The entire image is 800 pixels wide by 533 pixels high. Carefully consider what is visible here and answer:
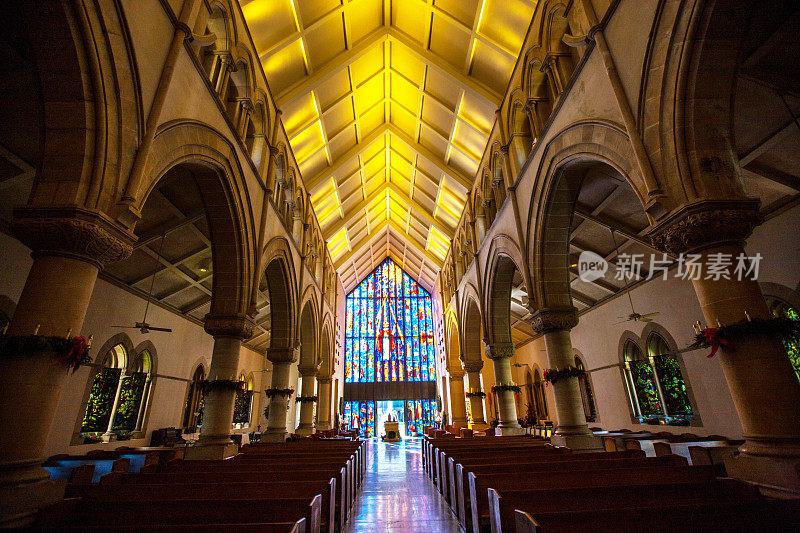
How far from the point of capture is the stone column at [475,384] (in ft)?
47.3

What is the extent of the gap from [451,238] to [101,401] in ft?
45.0

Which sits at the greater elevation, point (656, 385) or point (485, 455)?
point (656, 385)

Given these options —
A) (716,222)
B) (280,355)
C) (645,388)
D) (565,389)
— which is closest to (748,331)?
(716,222)

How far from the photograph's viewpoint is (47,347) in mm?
3225

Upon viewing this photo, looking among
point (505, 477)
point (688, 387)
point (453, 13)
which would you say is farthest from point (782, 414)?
point (453, 13)

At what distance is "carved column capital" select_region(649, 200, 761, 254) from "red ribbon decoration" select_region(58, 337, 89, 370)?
5.96 m

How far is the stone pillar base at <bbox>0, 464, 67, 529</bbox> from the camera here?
2.82 meters

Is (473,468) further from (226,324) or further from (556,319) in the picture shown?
(226,324)

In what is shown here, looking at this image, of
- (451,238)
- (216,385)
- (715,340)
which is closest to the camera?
(715,340)

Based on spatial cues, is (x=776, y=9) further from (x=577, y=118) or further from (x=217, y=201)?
(x=217, y=201)

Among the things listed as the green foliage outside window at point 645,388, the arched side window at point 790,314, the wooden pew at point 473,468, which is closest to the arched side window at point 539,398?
the green foliage outside window at point 645,388

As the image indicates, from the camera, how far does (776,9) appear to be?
4.57m

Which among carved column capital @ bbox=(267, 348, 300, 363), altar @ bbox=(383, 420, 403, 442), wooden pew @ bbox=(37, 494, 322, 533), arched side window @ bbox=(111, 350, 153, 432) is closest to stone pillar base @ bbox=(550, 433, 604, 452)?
wooden pew @ bbox=(37, 494, 322, 533)

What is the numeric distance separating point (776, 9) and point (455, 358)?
1663 centimetres
